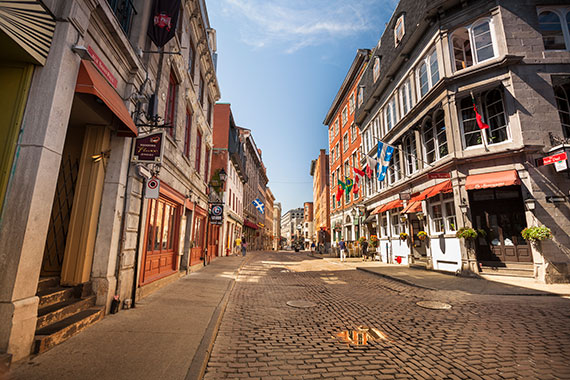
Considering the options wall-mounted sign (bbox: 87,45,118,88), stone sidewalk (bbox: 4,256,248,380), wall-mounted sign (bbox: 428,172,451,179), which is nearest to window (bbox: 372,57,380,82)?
wall-mounted sign (bbox: 428,172,451,179)

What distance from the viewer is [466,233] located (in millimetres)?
11773

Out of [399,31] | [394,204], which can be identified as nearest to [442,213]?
[394,204]

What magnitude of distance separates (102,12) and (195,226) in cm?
1021

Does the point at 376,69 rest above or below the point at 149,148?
above

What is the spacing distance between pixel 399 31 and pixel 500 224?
526 inches

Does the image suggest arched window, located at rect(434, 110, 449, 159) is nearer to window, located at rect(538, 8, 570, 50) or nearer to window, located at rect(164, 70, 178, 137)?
window, located at rect(538, 8, 570, 50)

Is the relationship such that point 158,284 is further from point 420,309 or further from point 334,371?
point 420,309

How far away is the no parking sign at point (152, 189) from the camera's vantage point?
679 centimetres

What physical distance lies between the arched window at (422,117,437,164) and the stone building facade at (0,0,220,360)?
12.9 metres

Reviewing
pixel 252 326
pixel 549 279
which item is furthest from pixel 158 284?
pixel 549 279

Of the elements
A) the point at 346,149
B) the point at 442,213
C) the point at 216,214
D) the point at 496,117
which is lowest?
the point at 442,213

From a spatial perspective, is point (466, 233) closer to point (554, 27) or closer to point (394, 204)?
point (394, 204)

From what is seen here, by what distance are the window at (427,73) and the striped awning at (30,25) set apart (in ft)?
51.0

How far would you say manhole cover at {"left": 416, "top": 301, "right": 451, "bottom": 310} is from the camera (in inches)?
268
